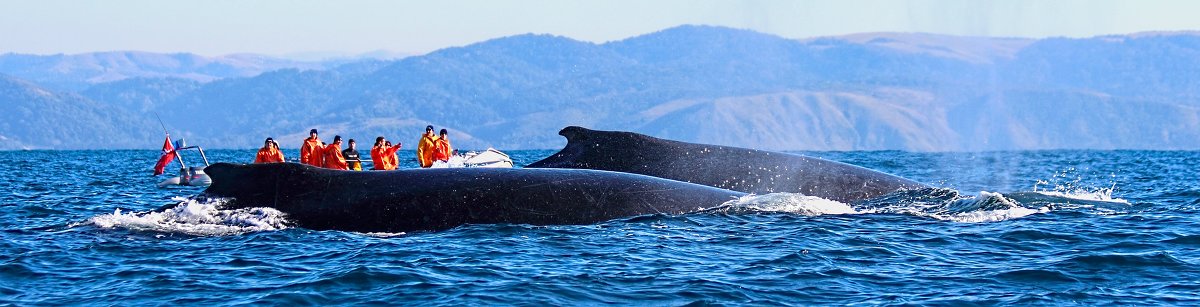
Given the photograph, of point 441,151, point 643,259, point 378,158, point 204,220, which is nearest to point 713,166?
point 643,259

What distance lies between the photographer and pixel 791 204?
57.9 feet

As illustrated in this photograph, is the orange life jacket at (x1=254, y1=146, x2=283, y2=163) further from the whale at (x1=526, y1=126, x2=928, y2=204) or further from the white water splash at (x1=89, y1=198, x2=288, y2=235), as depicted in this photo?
the white water splash at (x1=89, y1=198, x2=288, y2=235)

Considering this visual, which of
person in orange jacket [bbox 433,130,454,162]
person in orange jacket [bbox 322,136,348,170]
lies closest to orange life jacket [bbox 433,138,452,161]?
person in orange jacket [bbox 433,130,454,162]

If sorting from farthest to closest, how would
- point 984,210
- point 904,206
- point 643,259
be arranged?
1. point 904,206
2. point 984,210
3. point 643,259

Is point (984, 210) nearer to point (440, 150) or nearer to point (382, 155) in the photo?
point (382, 155)

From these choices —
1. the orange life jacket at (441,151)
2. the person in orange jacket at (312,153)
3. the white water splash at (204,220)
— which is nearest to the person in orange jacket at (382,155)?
the person in orange jacket at (312,153)

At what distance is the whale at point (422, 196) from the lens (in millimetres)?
14703

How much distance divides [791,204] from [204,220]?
24.4ft

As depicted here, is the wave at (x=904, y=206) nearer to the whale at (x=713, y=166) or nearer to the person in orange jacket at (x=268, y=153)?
the whale at (x=713, y=166)

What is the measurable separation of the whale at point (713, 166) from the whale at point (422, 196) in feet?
9.63

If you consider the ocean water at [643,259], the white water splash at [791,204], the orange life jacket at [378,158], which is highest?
the orange life jacket at [378,158]

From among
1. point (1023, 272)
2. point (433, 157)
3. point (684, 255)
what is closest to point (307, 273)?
point (684, 255)

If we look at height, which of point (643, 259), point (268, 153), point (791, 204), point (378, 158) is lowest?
point (643, 259)

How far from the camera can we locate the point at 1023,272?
12.2m
